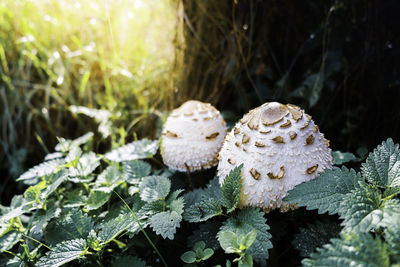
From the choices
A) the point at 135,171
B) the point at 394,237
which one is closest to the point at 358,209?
the point at 394,237

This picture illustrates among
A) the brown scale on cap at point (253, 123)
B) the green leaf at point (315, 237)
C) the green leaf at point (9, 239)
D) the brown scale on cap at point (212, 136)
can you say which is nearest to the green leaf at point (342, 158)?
the green leaf at point (315, 237)

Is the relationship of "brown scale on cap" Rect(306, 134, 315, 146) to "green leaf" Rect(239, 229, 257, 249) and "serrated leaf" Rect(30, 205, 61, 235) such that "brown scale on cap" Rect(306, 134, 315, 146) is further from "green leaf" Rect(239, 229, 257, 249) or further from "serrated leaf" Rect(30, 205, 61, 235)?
"serrated leaf" Rect(30, 205, 61, 235)

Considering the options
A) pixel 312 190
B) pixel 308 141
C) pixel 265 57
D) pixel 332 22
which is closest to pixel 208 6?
pixel 265 57

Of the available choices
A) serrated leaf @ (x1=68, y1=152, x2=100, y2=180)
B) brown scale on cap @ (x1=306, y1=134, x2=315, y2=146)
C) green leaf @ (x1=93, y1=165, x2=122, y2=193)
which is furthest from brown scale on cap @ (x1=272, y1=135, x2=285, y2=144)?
serrated leaf @ (x1=68, y1=152, x2=100, y2=180)

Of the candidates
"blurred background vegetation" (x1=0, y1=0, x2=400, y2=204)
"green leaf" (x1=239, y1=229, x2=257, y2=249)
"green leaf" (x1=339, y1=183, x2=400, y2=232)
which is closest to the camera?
"green leaf" (x1=339, y1=183, x2=400, y2=232)

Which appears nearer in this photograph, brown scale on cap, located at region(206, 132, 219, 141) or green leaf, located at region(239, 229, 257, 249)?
green leaf, located at region(239, 229, 257, 249)

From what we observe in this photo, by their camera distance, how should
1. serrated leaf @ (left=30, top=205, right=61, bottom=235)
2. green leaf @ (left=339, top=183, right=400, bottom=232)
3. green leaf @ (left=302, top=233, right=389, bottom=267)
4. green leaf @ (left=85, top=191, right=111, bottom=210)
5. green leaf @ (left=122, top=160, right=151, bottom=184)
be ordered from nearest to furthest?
green leaf @ (left=302, top=233, right=389, bottom=267), green leaf @ (left=339, top=183, right=400, bottom=232), serrated leaf @ (left=30, top=205, right=61, bottom=235), green leaf @ (left=85, top=191, right=111, bottom=210), green leaf @ (left=122, top=160, right=151, bottom=184)

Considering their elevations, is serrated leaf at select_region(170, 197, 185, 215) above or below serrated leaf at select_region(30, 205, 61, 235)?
above
